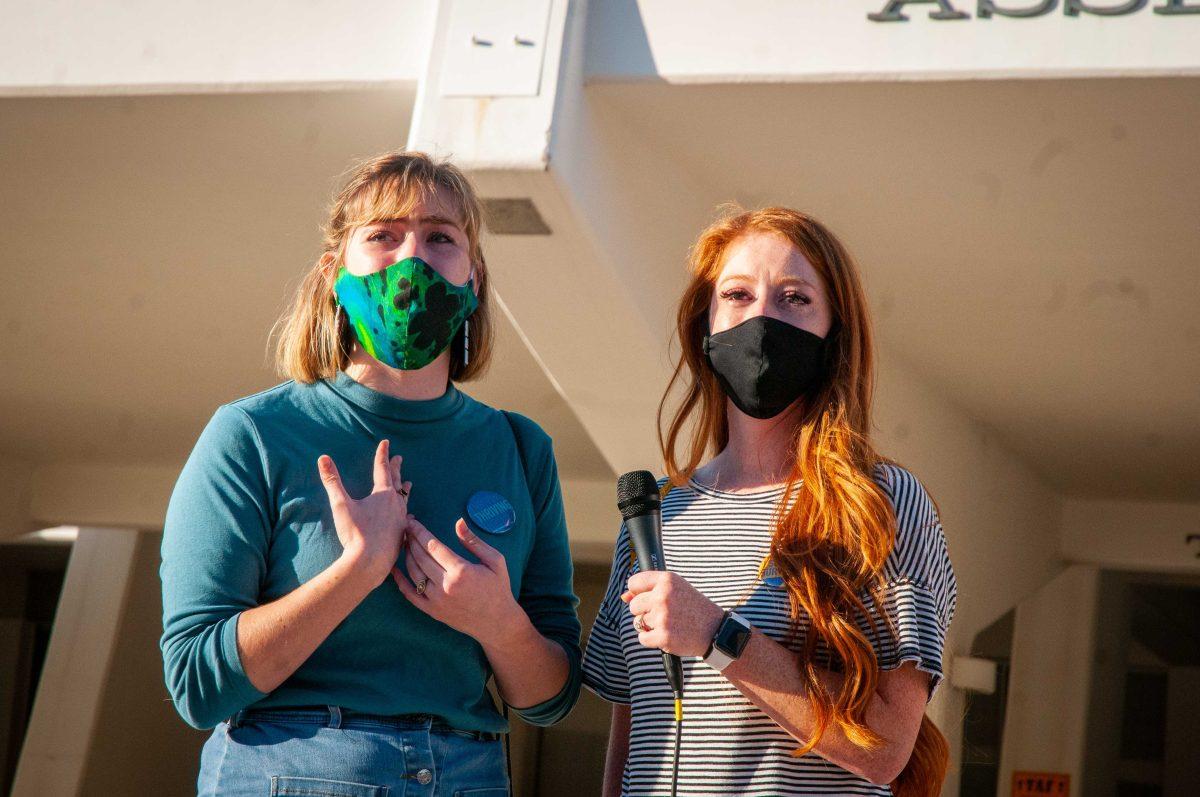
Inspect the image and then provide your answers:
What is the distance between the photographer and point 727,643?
1.91 metres

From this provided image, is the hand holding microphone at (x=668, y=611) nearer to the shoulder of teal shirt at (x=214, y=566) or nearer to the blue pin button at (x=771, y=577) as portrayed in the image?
the blue pin button at (x=771, y=577)

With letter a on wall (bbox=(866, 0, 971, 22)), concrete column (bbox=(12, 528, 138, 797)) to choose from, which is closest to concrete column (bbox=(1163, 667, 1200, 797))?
concrete column (bbox=(12, 528, 138, 797))

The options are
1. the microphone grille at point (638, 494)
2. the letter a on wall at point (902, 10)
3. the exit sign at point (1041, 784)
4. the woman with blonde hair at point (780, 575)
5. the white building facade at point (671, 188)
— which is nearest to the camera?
the woman with blonde hair at point (780, 575)

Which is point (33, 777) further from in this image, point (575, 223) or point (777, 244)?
point (777, 244)

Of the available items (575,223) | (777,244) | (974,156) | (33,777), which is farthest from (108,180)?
(33,777)

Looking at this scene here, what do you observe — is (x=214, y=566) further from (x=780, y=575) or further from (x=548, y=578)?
(x=780, y=575)

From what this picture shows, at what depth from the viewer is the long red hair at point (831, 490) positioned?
1.96 metres

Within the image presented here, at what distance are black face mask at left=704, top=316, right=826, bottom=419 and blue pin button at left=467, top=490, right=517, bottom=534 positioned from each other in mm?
465

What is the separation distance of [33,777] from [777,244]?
10747 mm

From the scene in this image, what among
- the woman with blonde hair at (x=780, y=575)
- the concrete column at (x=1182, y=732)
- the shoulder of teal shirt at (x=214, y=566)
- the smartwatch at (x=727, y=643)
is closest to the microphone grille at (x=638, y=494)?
Answer: the woman with blonde hair at (x=780, y=575)

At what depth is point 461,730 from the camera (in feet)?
6.53

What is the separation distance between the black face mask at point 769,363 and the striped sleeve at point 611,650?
32 centimetres

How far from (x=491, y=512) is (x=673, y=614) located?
0.36 meters

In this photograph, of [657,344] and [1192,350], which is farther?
[1192,350]
